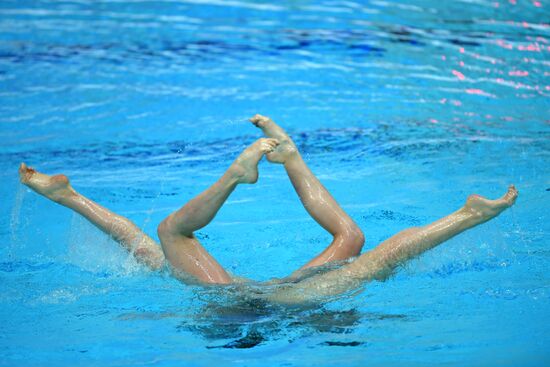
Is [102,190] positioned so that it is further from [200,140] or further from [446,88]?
[446,88]

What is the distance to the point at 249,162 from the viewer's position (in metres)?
3.10

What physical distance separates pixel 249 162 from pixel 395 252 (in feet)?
2.40

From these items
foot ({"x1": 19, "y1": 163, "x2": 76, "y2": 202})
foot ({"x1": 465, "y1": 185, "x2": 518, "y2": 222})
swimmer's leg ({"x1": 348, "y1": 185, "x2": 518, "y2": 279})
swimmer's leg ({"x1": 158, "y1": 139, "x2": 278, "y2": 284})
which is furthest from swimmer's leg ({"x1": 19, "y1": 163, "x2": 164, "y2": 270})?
foot ({"x1": 465, "y1": 185, "x2": 518, "y2": 222})

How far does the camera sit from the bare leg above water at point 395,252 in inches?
126

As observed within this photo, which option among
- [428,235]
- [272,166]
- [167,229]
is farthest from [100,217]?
[272,166]

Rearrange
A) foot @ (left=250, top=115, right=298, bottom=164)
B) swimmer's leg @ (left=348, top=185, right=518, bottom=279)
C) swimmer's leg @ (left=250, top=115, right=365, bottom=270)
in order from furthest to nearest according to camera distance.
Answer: foot @ (left=250, top=115, right=298, bottom=164)
swimmer's leg @ (left=250, top=115, right=365, bottom=270)
swimmer's leg @ (left=348, top=185, right=518, bottom=279)

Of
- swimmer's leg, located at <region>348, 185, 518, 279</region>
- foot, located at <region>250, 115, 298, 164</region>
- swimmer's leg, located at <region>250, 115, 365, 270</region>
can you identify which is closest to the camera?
swimmer's leg, located at <region>348, 185, 518, 279</region>

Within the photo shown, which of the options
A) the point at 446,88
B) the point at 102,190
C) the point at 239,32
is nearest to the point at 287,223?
the point at 102,190

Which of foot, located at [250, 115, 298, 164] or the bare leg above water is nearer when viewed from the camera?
the bare leg above water

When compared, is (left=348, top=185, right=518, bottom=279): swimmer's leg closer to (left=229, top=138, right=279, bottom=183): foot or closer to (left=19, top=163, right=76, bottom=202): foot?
(left=229, top=138, right=279, bottom=183): foot

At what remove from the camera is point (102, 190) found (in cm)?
532

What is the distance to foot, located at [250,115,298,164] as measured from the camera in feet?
12.1

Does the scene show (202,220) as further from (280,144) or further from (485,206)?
(485,206)

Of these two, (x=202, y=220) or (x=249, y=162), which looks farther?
(x=202, y=220)
